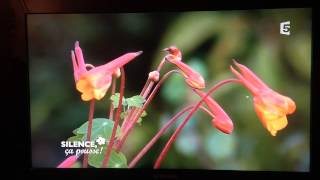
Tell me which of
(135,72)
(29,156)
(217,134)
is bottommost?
(29,156)

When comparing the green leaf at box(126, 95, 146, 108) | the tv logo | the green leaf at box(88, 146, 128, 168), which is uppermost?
the tv logo

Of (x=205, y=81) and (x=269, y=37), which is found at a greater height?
(x=269, y=37)

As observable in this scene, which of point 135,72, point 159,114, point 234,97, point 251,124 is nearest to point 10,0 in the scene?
point 135,72

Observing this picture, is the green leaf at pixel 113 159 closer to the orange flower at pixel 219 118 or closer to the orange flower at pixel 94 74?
the orange flower at pixel 94 74

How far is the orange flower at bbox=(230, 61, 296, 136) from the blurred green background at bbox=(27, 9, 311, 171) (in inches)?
1.0

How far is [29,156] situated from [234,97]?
985 millimetres

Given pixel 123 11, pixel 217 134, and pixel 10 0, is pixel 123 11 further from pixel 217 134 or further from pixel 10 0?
pixel 217 134

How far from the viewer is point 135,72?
6.41 feet

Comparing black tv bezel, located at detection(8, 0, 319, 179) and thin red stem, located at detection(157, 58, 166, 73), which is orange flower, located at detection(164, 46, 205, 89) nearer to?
thin red stem, located at detection(157, 58, 166, 73)

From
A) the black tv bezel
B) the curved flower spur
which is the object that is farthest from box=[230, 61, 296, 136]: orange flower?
the black tv bezel

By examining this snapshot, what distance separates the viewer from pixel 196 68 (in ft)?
6.36

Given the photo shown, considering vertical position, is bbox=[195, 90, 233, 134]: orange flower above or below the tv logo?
below

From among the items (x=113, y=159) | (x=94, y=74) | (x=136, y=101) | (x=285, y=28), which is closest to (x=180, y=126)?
(x=136, y=101)

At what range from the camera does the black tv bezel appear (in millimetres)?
1910
